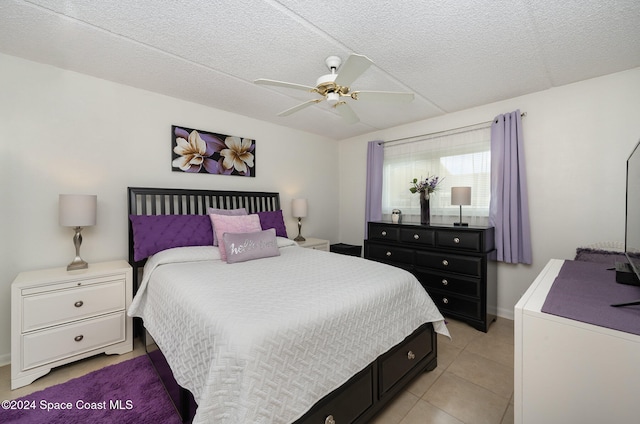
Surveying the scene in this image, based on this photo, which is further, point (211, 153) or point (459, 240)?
point (211, 153)

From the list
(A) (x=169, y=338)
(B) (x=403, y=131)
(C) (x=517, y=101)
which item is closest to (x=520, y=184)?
(C) (x=517, y=101)

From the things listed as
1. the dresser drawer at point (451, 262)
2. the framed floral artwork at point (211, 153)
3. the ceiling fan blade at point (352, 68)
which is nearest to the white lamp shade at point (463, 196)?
the dresser drawer at point (451, 262)

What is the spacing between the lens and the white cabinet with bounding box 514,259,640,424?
0.90 m

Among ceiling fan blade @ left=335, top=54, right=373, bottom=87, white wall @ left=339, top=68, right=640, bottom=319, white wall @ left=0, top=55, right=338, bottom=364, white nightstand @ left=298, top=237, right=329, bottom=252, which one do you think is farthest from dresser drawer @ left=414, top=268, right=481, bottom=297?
white wall @ left=0, top=55, right=338, bottom=364

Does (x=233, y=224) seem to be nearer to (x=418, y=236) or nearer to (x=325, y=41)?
(x=325, y=41)

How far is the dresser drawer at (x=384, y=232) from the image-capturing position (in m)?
3.38

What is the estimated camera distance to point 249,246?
7.91ft

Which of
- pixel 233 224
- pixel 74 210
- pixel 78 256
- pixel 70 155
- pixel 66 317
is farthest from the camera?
pixel 233 224

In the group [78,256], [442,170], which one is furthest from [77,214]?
[442,170]

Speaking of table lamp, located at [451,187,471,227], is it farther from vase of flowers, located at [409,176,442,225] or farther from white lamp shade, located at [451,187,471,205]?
vase of flowers, located at [409,176,442,225]

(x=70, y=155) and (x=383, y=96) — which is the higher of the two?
(x=383, y=96)

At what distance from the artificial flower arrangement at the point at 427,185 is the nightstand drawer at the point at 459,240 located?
0.63 meters

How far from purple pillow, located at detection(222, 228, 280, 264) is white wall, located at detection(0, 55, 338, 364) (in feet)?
3.71

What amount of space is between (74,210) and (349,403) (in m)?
2.46
